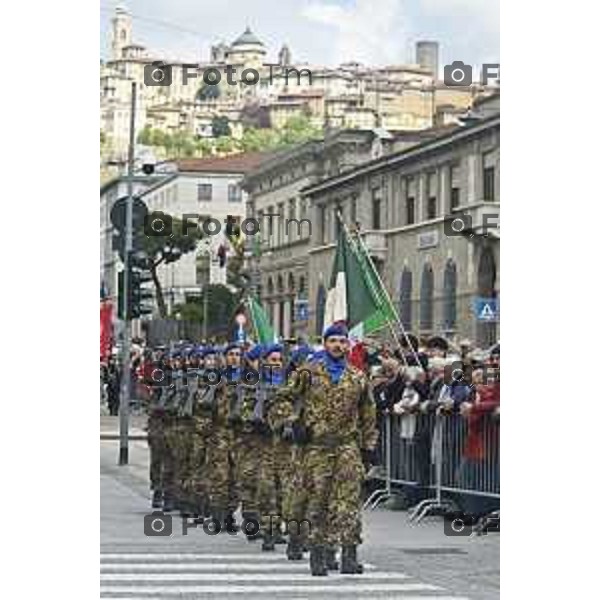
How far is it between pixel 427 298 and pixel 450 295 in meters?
0.82

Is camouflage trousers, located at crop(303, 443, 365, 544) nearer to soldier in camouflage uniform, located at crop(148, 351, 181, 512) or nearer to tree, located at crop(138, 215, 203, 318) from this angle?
soldier in camouflage uniform, located at crop(148, 351, 181, 512)

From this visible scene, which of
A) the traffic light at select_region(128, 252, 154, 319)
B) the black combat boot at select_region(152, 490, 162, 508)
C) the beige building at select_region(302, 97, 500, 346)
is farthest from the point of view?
the beige building at select_region(302, 97, 500, 346)

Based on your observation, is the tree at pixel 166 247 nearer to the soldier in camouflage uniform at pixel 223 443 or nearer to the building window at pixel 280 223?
the building window at pixel 280 223

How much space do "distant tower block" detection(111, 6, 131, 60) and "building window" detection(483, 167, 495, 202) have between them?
9.45 m

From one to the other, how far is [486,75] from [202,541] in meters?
5.08

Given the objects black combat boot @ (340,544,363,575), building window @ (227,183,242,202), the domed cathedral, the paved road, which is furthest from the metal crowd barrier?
building window @ (227,183,242,202)

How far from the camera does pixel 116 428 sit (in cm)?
3122

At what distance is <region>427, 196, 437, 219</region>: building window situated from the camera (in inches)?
1021

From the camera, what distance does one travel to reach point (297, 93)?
1279 cm

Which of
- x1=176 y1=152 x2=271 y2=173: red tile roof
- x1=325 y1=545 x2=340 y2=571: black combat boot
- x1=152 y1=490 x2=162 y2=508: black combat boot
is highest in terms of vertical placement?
x1=176 y1=152 x2=271 y2=173: red tile roof

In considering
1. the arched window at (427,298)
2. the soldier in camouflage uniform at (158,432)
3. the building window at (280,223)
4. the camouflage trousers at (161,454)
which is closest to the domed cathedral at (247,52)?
the soldier in camouflage uniform at (158,432)

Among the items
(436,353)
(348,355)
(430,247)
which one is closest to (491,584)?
(348,355)

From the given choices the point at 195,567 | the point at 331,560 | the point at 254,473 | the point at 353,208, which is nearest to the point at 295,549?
the point at 331,560

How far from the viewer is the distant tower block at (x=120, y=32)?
9586 millimetres
